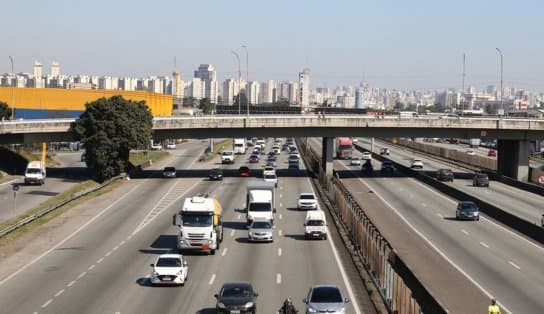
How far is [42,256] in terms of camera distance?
4103 cm

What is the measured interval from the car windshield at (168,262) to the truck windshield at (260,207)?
18.3m

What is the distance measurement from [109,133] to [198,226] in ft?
154

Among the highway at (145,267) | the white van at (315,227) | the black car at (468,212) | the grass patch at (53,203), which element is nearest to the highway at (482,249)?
the black car at (468,212)

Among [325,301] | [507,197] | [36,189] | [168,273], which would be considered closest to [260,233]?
[168,273]

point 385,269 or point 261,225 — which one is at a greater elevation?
point 385,269

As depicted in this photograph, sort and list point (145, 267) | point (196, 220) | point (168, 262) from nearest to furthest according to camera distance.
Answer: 1. point (168, 262)
2. point (145, 267)
3. point (196, 220)

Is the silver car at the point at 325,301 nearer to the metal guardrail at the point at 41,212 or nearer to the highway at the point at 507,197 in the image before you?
the metal guardrail at the point at 41,212

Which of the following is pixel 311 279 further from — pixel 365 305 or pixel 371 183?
pixel 371 183

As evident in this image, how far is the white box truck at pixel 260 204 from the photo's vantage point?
51344 mm

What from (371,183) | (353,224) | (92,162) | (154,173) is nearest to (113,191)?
(92,162)

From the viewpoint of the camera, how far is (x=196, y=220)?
136ft

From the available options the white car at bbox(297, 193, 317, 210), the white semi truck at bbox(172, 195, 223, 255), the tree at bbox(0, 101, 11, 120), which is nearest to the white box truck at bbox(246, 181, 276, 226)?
the white car at bbox(297, 193, 317, 210)

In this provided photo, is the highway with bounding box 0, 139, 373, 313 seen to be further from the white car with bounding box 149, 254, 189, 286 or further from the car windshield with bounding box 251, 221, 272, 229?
the car windshield with bounding box 251, 221, 272, 229

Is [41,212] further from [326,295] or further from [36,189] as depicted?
[326,295]
